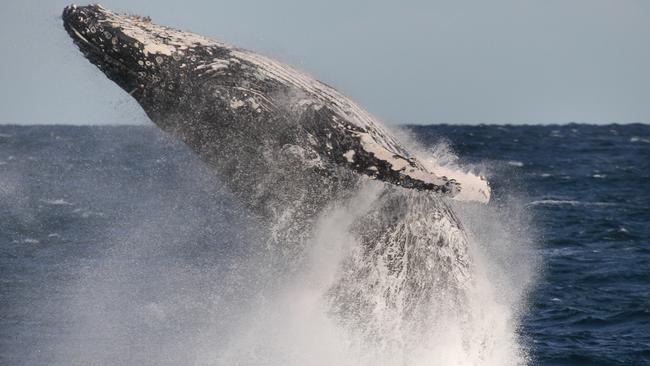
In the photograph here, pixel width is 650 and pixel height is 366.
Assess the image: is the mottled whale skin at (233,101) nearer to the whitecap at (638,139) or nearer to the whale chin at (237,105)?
the whale chin at (237,105)

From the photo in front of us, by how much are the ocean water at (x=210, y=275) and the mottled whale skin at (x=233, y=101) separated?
1015 mm

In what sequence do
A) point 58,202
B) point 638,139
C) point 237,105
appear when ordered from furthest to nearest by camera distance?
1. point 638,139
2. point 58,202
3. point 237,105

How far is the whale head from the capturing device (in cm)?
1216

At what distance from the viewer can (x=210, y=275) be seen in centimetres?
2105

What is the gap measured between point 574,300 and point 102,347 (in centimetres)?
881

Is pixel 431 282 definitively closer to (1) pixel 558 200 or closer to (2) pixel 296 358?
(2) pixel 296 358

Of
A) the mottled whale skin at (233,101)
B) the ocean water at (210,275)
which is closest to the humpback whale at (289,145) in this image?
the mottled whale skin at (233,101)

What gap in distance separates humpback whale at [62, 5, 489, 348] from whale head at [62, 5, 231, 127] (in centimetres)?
1

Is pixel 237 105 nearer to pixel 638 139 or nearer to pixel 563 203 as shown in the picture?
pixel 563 203

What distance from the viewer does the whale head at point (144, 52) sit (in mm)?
12164

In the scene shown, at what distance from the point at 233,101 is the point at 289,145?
807 millimetres

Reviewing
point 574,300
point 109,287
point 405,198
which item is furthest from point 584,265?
point 405,198

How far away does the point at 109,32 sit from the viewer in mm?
12188

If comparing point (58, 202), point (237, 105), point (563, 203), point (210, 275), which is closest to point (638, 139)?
point (563, 203)
